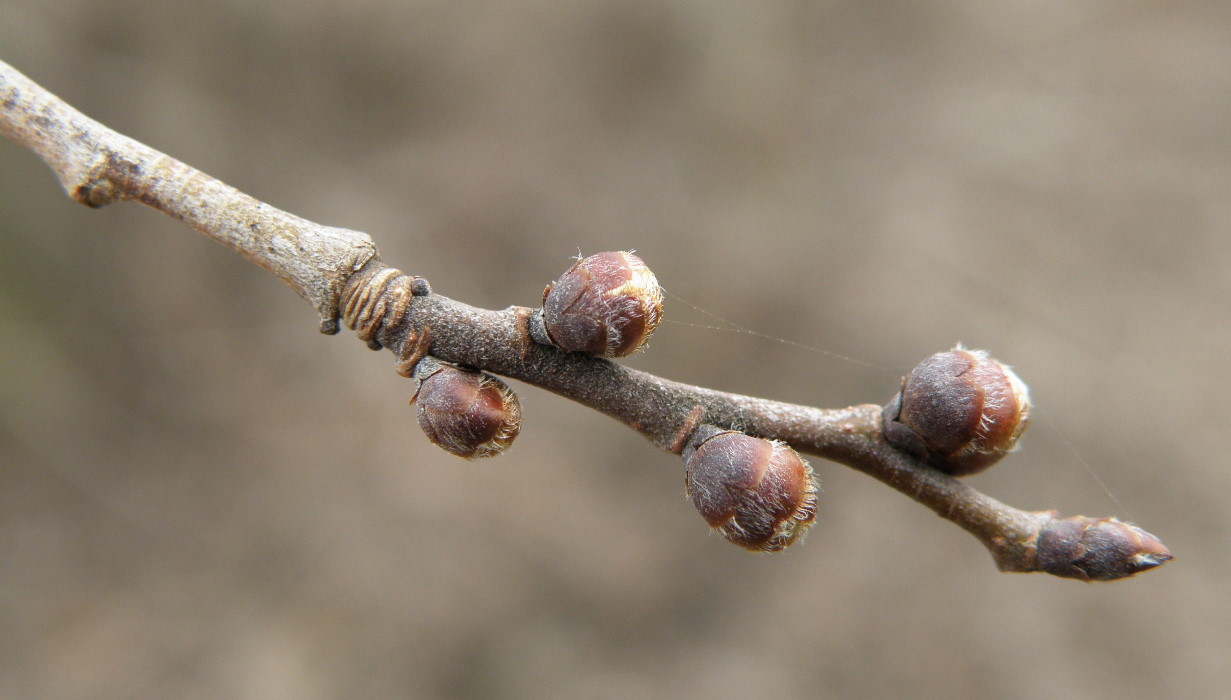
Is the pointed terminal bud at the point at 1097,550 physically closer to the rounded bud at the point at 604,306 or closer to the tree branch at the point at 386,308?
the tree branch at the point at 386,308

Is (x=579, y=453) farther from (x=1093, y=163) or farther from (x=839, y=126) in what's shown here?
(x=1093, y=163)

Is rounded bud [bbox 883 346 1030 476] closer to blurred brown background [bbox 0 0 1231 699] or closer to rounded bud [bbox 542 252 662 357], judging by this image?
rounded bud [bbox 542 252 662 357]

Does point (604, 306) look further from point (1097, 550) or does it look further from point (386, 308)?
point (1097, 550)

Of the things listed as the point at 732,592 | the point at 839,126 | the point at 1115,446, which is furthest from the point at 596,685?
the point at 839,126

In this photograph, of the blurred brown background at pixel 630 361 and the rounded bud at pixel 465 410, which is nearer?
the rounded bud at pixel 465 410

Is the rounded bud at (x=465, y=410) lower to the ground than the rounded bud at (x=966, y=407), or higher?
lower

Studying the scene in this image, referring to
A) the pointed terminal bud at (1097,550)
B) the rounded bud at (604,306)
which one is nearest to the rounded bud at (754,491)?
the rounded bud at (604,306)
